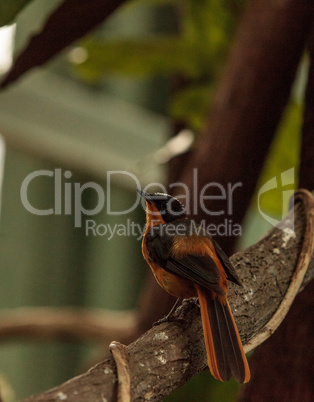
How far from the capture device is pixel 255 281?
80 centimetres

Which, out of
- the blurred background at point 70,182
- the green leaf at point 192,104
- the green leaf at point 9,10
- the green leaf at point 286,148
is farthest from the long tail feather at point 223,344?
the blurred background at point 70,182

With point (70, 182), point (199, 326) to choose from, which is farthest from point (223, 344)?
point (70, 182)

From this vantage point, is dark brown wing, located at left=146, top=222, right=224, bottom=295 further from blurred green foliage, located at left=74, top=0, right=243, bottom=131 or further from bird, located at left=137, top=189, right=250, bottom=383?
blurred green foliage, located at left=74, top=0, right=243, bottom=131

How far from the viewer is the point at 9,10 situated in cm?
93

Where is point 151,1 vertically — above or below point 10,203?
above

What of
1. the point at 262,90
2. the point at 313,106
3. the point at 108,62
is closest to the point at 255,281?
the point at 313,106

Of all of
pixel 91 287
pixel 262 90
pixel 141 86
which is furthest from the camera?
pixel 141 86

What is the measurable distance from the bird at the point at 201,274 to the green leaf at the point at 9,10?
16.1 inches

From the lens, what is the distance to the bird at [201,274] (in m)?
0.65

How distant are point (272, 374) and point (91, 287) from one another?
104 inches

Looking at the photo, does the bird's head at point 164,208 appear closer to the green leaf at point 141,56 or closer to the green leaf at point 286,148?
the green leaf at point 286,148

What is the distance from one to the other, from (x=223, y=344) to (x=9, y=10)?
69 centimetres

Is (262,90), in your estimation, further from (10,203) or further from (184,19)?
(10,203)

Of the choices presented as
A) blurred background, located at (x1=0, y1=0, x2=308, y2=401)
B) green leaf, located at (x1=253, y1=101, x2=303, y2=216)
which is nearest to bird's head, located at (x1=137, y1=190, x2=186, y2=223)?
green leaf, located at (x1=253, y1=101, x2=303, y2=216)
